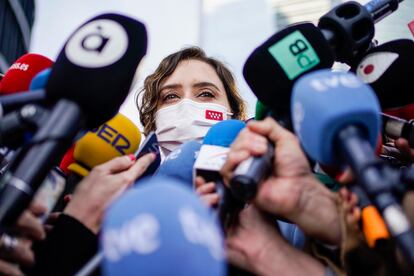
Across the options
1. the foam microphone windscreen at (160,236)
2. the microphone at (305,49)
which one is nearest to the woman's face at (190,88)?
the microphone at (305,49)

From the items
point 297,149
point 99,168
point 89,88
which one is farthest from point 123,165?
point 297,149

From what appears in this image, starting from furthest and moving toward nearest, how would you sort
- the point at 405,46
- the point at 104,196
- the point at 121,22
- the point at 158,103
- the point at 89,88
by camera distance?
the point at 158,103, the point at 405,46, the point at 104,196, the point at 121,22, the point at 89,88

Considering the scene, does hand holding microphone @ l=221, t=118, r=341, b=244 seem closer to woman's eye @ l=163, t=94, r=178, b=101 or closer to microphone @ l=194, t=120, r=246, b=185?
microphone @ l=194, t=120, r=246, b=185

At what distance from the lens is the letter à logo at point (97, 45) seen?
0.86 metres

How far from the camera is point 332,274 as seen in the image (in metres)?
0.91

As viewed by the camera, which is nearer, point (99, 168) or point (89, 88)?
point (89, 88)

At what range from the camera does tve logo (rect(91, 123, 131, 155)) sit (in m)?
1.29

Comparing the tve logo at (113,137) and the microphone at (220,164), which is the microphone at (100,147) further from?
the microphone at (220,164)

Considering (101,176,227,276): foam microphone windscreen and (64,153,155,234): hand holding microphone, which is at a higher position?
(101,176,227,276): foam microphone windscreen

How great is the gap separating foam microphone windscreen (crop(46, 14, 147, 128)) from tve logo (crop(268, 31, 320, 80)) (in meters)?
0.36

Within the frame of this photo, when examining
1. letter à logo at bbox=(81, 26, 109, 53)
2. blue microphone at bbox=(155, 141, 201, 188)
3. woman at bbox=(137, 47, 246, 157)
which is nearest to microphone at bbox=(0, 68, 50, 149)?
letter à logo at bbox=(81, 26, 109, 53)

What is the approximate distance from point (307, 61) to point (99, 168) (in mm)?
650

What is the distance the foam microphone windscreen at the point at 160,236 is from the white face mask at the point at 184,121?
126cm

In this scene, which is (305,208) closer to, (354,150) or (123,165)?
(354,150)
